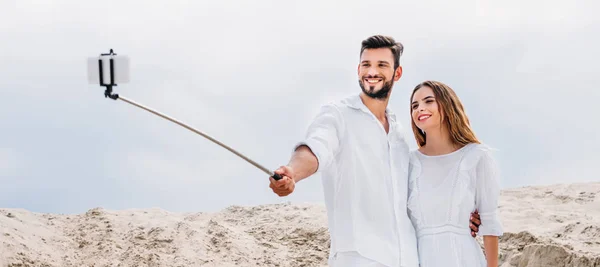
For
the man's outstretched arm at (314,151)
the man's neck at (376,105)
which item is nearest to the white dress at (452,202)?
the man's neck at (376,105)

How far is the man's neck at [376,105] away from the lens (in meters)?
3.61

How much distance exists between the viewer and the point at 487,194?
11.8 ft

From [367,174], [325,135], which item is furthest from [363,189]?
[325,135]

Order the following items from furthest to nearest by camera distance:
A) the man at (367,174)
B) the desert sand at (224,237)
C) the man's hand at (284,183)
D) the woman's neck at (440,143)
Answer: the desert sand at (224,237) < the woman's neck at (440,143) < the man at (367,174) < the man's hand at (284,183)

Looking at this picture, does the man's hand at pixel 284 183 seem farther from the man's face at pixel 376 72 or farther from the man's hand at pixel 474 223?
the man's hand at pixel 474 223

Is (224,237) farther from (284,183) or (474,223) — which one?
(284,183)

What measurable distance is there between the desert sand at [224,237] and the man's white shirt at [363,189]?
253 cm

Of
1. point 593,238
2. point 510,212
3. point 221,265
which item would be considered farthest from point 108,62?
point 510,212

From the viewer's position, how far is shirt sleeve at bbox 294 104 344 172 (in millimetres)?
3039

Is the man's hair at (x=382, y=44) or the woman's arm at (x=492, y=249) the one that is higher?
the man's hair at (x=382, y=44)

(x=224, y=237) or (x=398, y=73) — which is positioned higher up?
(x=398, y=73)

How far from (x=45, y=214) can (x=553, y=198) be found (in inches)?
208

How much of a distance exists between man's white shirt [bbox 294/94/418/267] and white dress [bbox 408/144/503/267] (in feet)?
0.24

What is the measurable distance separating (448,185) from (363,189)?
1.51 ft
